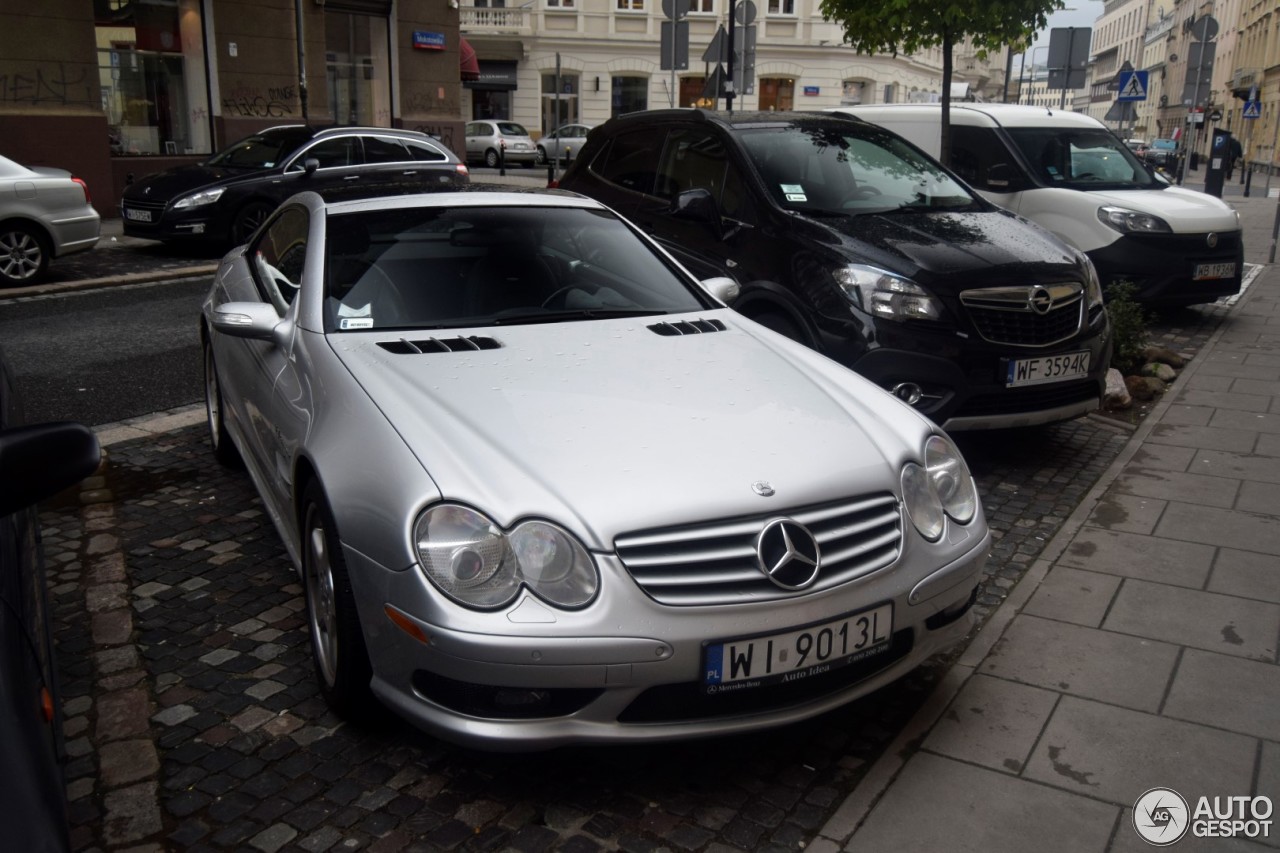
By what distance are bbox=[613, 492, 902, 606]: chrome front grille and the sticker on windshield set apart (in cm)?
394

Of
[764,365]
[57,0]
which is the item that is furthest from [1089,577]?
[57,0]

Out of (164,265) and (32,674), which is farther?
(164,265)

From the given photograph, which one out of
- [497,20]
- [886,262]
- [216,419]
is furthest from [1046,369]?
[497,20]

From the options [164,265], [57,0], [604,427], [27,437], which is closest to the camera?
[27,437]

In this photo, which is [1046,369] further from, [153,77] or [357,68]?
[357,68]

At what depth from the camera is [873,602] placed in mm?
3088

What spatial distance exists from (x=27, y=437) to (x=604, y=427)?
160cm

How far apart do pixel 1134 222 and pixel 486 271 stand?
7307mm

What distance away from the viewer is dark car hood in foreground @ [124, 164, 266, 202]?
13.6 meters

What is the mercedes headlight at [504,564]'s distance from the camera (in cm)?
284

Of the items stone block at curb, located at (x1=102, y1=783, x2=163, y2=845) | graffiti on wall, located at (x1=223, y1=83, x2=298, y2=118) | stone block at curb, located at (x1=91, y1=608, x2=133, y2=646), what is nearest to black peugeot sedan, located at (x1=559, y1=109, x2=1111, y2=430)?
stone block at curb, located at (x1=91, y1=608, x2=133, y2=646)

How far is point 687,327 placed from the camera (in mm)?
4273

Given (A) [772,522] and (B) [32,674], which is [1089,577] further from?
(B) [32,674]

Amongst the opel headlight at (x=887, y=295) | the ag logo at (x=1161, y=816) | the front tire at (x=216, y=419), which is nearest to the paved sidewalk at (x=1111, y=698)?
the ag logo at (x=1161, y=816)
